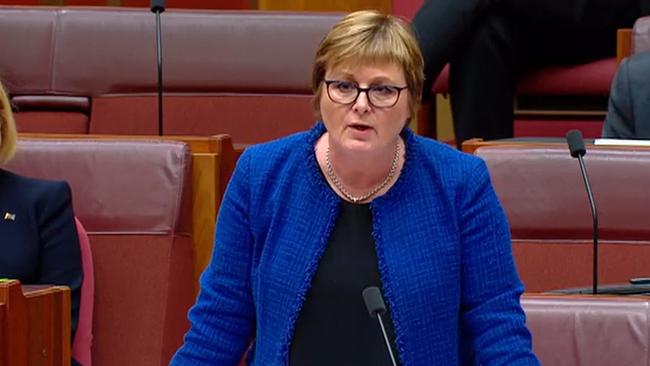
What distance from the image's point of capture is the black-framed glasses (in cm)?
55

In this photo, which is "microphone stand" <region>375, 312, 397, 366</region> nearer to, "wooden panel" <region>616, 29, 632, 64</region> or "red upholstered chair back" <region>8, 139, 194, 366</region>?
"red upholstered chair back" <region>8, 139, 194, 366</region>

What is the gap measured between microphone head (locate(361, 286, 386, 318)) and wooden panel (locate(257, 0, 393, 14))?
981 mm

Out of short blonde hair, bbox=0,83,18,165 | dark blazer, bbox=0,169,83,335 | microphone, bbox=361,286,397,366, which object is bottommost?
dark blazer, bbox=0,169,83,335

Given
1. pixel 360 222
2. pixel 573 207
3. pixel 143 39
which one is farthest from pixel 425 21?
pixel 360 222

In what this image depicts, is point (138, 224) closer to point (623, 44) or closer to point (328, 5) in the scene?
point (623, 44)

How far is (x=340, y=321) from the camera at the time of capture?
567 mm

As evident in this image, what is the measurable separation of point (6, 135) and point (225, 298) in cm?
32

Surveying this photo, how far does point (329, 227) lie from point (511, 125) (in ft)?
2.12

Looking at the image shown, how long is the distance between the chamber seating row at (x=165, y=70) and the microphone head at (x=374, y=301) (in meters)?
0.57

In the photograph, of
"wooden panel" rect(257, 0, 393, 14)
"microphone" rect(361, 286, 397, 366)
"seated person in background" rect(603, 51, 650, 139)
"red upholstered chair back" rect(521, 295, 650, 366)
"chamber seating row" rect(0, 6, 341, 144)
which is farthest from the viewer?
"wooden panel" rect(257, 0, 393, 14)

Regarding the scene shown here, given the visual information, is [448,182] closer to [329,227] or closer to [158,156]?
[329,227]

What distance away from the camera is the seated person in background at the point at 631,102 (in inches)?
39.3

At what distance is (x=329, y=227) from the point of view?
0.58 m

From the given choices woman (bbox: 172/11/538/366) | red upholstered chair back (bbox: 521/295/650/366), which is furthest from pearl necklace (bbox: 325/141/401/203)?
red upholstered chair back (bbox: 521/295/650/366)
